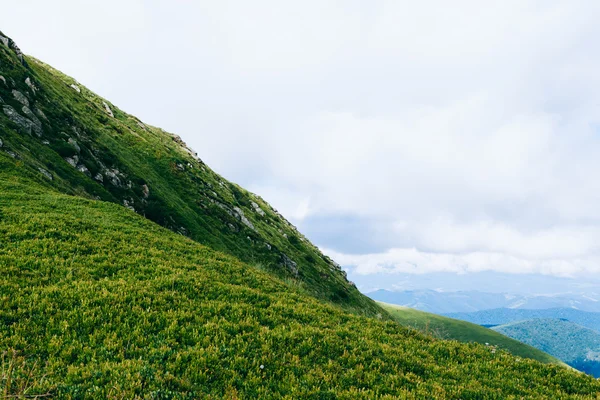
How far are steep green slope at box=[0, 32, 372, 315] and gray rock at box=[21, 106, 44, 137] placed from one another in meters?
0.16

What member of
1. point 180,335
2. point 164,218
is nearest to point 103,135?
point 164,218

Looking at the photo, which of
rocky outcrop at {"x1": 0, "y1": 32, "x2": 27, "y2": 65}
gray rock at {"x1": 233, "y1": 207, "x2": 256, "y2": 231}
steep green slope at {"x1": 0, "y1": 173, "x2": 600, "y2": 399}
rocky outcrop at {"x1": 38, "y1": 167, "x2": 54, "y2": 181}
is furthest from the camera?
gray rock at {"x1": 233, "y1": 207, "x2": 256, "y2": 231}

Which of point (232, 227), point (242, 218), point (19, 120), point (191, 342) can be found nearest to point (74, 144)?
point (19, 120)

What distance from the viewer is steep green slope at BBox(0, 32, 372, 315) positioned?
133 ft

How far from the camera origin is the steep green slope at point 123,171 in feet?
133

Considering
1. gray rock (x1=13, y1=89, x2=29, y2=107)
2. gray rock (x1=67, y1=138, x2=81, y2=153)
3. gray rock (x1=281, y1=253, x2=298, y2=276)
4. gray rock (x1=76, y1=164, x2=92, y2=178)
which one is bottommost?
gray rock (x1=281, y1=253, x2=298, y2=276)

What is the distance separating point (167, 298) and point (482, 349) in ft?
50.1

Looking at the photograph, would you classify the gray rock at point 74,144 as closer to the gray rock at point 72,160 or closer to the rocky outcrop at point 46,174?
the gray rock at point 72,160

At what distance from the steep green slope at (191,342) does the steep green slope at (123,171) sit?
79.6ft

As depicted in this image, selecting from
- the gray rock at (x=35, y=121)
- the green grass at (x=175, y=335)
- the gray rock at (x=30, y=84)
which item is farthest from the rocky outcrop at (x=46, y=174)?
the gray rock at (x=30, y=84)

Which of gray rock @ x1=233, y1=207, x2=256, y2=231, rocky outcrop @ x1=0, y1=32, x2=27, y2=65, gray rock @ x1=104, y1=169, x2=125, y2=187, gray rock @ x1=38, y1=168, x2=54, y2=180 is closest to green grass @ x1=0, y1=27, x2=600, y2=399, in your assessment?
gray rock @ x1=38, y1=168, x2=54, y2=180

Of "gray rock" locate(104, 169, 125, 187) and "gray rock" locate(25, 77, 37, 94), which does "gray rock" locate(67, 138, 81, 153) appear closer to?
"gray rock" locate(104, 169, 125, 187)

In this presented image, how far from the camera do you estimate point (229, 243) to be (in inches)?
2112

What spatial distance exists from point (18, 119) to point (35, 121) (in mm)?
3254
